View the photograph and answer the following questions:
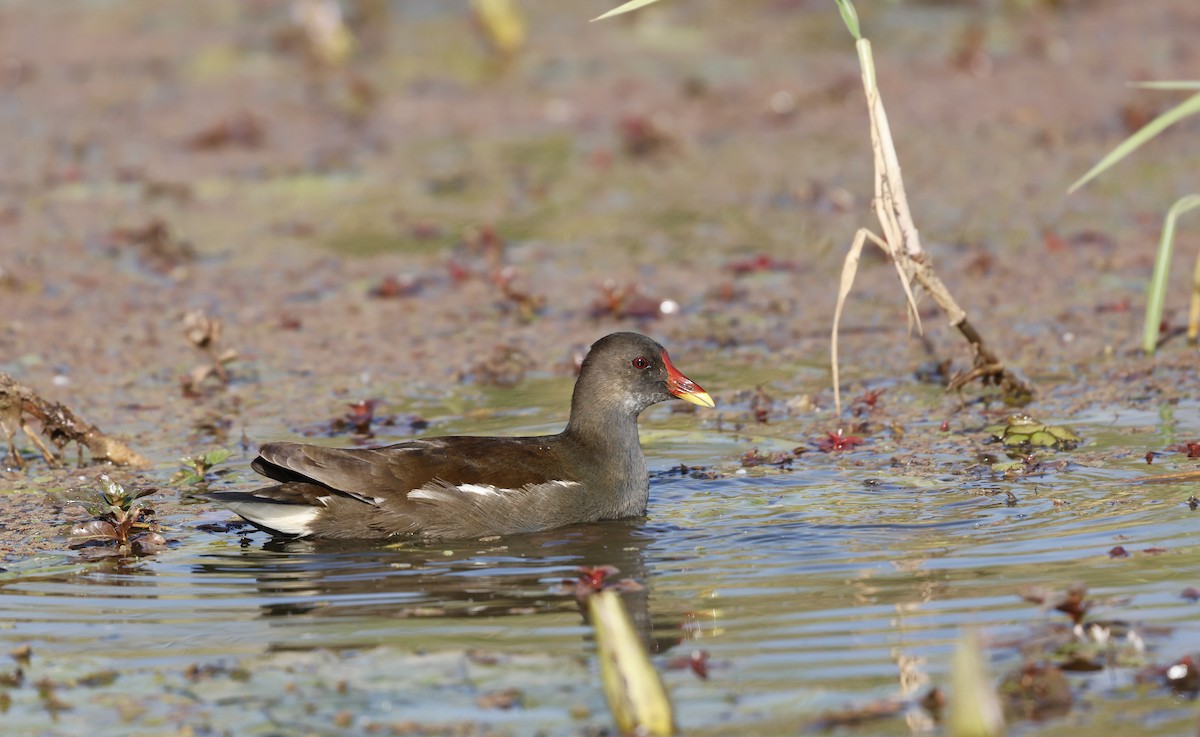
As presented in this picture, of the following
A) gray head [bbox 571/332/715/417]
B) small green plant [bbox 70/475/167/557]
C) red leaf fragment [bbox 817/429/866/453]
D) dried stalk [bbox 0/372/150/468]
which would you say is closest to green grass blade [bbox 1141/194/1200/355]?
red leaf fragment [bbox 817/429/866/453]

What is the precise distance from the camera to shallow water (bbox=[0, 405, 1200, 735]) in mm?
4656

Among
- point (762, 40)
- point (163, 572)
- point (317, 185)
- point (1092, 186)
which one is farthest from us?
point (762, 40)

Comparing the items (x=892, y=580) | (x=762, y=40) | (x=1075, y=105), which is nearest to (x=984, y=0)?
(x=762, y=40)

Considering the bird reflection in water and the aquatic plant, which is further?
the aquatic plant

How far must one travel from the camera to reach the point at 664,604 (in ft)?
18.1

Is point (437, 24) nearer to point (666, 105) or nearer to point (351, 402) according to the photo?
point (666, 105)

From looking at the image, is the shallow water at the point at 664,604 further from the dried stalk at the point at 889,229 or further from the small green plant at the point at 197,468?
the dried stalk at the point at 889,229

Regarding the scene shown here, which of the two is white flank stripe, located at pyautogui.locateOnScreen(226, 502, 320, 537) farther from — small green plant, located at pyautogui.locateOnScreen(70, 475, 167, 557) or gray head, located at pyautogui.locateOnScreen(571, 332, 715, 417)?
gray head, located at pyautogui.locateOnScreen(571, 332, 715, 417)

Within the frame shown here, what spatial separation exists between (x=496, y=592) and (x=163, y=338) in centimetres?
462

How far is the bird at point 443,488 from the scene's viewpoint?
252 inches

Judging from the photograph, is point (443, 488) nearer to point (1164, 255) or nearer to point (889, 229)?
point (889, 229)

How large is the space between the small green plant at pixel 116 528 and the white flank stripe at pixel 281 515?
1.07 feet

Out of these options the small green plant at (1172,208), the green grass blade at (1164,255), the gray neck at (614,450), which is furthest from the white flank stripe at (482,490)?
the green grass blade at (1164,255)

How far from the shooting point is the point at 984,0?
18109mm
